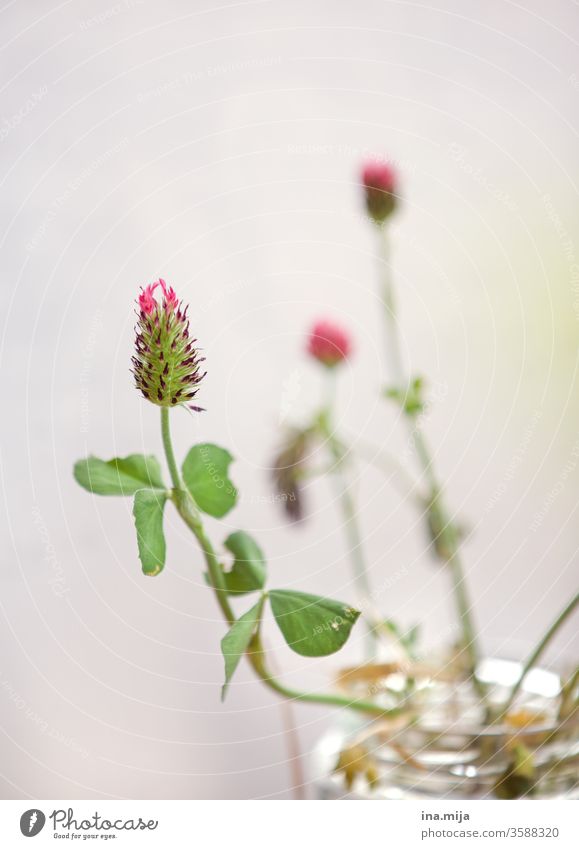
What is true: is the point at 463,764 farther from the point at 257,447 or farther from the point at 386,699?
the point at 257,447

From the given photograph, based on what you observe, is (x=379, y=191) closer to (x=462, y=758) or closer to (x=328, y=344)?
(x=328, y=344)

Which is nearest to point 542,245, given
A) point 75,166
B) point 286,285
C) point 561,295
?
point 561,295

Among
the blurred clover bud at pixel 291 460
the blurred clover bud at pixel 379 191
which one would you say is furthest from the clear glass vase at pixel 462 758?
the blurred clover bud at pixel 379 191

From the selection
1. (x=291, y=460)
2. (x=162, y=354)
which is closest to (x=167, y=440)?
(x=162, y=354)

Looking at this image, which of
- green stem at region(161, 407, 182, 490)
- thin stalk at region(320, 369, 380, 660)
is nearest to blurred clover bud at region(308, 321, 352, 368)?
thin stalk at region(320, 369, 380, 660)

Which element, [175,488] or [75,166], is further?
[75,166]

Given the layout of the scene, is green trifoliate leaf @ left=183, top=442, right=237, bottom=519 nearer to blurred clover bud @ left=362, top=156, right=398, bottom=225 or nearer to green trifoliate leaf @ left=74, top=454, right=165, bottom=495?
green trifoliate leaf @ left=74, top=454, right=165, bottom=495

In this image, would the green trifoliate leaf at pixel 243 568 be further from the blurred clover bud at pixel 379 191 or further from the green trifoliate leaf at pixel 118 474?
the blurred clover bud at pixel 379 191
